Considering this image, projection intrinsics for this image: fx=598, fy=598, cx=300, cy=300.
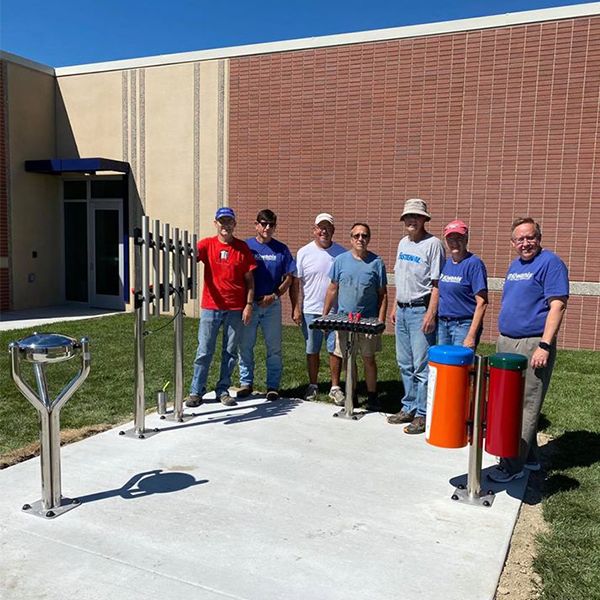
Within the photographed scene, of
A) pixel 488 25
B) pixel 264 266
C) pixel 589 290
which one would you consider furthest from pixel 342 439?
pixel 488 25

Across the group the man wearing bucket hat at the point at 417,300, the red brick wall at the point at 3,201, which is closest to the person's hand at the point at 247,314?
the man wearing bucket hat at the point at 417,300

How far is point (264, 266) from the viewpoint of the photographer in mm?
6188

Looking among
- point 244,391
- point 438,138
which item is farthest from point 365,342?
point 438,138

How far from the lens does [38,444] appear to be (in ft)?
16.1

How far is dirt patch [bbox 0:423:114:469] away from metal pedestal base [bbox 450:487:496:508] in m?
3.10

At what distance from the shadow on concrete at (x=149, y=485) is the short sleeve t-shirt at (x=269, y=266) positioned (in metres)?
2.32

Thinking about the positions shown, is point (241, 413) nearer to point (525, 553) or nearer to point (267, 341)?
point (267, 341)

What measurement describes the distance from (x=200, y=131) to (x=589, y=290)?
824cm

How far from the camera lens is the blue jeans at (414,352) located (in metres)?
5.36

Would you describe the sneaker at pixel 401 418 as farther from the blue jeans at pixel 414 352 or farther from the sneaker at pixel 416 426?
the sneaker at pixel 416 426

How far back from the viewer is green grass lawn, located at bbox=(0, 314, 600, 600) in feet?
11.0

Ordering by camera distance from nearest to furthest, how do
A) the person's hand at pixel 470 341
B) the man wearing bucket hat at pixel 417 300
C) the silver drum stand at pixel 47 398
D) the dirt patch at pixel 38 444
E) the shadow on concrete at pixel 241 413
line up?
the silver drum stand at pixel 47 398 → the dirt patch at pixel 38 444 → the person's hand at pixel 470 341 → the man wearing bucket hat at pixel 417 300 → the shadow on concrete at pixel 241 413

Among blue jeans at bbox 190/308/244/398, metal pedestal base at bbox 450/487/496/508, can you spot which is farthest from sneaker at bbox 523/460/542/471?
blue jeans at bbox 190/308/244/398

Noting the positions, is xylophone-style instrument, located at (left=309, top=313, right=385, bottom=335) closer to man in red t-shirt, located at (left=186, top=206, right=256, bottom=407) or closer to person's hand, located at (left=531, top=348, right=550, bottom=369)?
man in red t-shirt, located at (left=186, top=206, right=256, bottom=407)
